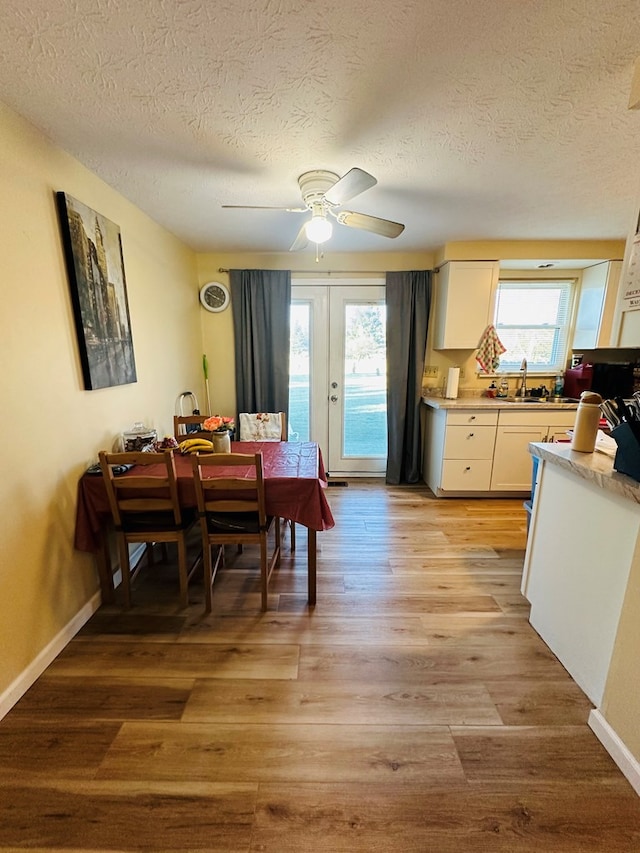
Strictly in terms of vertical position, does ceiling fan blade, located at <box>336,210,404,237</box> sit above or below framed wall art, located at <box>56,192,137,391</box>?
above

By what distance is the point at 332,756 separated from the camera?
1.28 m

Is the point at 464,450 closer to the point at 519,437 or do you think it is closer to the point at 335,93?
the point at 519,437

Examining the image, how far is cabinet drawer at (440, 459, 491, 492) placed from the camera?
3.43 m

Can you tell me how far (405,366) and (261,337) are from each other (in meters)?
1.56

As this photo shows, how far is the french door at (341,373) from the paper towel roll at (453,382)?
26.3 inches

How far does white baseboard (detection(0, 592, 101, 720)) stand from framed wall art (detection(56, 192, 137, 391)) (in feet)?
4.00

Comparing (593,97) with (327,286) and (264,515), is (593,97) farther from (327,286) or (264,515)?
(327,286)

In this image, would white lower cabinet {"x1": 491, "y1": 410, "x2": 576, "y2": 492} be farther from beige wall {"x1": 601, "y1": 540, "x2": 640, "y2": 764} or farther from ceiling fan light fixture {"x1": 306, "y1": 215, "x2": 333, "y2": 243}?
ceiling fan light fixture {"x1": 306, "y1": 215, "x2": 333, "y2": 243}

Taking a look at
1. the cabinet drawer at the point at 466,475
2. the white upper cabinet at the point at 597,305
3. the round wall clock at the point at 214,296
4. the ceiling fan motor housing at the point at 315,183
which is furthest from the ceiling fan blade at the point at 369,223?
the white upper cabinet at the point at 597,305

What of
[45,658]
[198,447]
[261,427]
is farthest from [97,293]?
[45,658]

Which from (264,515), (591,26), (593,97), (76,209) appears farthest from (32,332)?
(593,97)

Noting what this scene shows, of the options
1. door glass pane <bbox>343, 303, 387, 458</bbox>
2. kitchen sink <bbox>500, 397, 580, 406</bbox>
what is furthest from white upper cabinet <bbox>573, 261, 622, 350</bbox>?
door glass pane <bbox>343, 303, 387, 458</bbox>

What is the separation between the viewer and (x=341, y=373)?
3912 mm

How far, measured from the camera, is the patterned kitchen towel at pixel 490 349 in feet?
11.5
